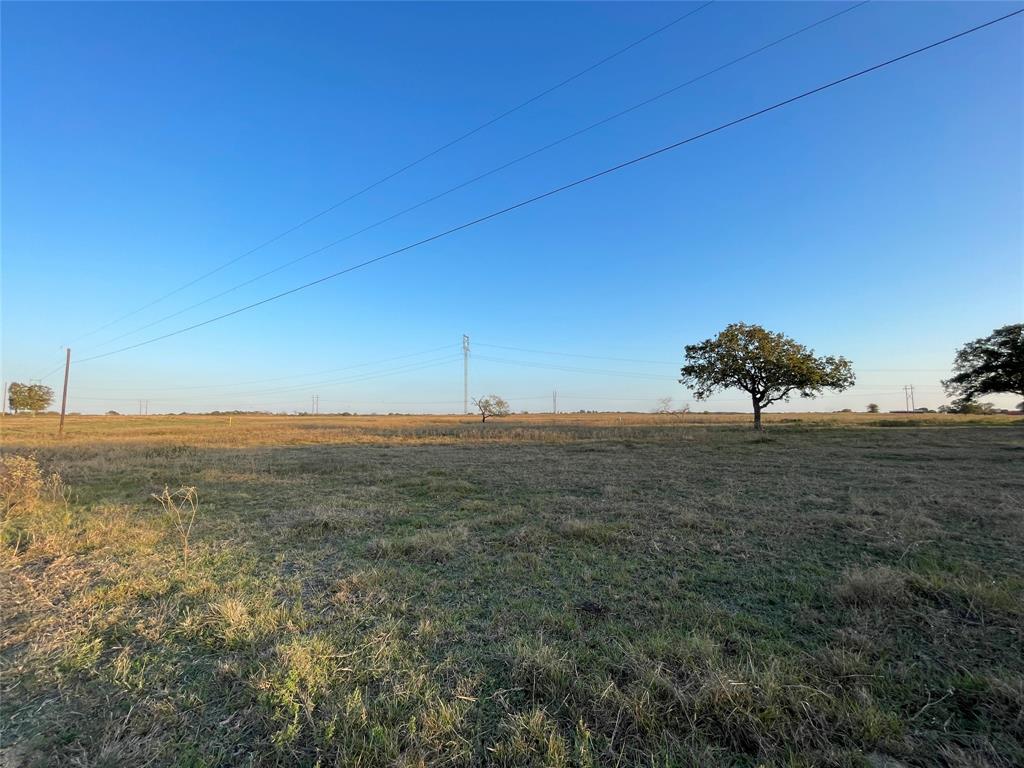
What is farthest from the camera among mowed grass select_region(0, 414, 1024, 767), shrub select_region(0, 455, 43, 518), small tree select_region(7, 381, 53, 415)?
small tree select_region(7, 381, 53, 415)

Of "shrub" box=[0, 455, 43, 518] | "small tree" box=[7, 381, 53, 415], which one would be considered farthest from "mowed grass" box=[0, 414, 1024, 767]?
"small tree" box=[7, 381, 53, 415]

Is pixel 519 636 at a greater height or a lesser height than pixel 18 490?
lesser

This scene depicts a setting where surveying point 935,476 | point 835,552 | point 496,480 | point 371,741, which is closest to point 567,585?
→ point 371,741

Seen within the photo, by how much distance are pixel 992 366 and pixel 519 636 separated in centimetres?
4523

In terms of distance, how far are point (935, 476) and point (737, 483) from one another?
5.77 meters

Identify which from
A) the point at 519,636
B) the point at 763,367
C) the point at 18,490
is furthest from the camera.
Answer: the point at 763,367

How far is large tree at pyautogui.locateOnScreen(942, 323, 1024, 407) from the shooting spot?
30.1m

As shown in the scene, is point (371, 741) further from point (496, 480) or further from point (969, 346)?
point (969, 346)

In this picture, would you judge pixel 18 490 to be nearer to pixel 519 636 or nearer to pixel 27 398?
pixel 519 636

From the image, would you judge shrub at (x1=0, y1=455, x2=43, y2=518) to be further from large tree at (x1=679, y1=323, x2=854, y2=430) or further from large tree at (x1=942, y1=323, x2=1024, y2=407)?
large tree at (x1=942, y1=323, x2=1024, y2=407)

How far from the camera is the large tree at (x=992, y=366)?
30125 millimetres

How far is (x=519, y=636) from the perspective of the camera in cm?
357

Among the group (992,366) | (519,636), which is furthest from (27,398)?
(992,366)

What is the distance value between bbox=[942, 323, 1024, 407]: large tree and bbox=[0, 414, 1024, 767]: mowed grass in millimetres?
33946
